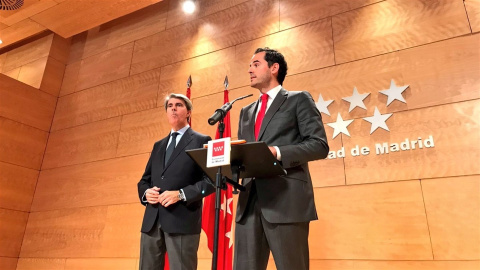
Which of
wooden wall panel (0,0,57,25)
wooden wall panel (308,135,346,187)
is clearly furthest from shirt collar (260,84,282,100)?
wooden wall panel (0,0,57,25)

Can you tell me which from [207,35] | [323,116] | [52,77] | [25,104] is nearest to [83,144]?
[25,104]

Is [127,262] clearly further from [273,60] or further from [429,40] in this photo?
[429,40]

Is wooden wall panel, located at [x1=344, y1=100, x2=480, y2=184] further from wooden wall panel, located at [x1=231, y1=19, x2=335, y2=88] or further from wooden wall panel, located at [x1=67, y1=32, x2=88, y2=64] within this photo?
wooden wall panel, located at [x1=67, y1=32, x2=88, y2=64]

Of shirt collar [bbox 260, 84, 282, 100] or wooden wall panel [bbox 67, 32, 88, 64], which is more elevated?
wooden wall panel [bbox 67, 32, 88, 64]

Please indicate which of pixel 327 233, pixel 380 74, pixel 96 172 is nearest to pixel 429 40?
pixel 380 74

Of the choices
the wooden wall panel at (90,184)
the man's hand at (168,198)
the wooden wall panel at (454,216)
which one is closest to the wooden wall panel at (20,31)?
the wooden wall panel at (90,184)

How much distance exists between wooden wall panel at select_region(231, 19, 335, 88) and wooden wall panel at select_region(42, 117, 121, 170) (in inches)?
61.3

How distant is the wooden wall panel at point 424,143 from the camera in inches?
98.5

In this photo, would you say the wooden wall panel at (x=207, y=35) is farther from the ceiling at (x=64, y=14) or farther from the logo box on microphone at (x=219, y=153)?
the logo box on microphone at (x=219, y=153)

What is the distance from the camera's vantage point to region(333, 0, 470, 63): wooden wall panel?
2872 mm

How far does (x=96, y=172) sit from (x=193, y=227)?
8.39ft

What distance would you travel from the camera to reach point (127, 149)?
13.1 feet

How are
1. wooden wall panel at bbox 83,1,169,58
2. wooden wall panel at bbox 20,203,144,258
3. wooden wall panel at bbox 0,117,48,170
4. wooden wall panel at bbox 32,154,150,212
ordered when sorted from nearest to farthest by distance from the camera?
1. wooden wall panel at bbox 20,203,144,258
2. wooden wall panel at bbox 32,154,150,212
3. wooden wall panel at bbox 0,117,48,170
4. wooden wall panel at bbox 83,1,169,58

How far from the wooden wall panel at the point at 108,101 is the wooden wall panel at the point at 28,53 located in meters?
0.80
